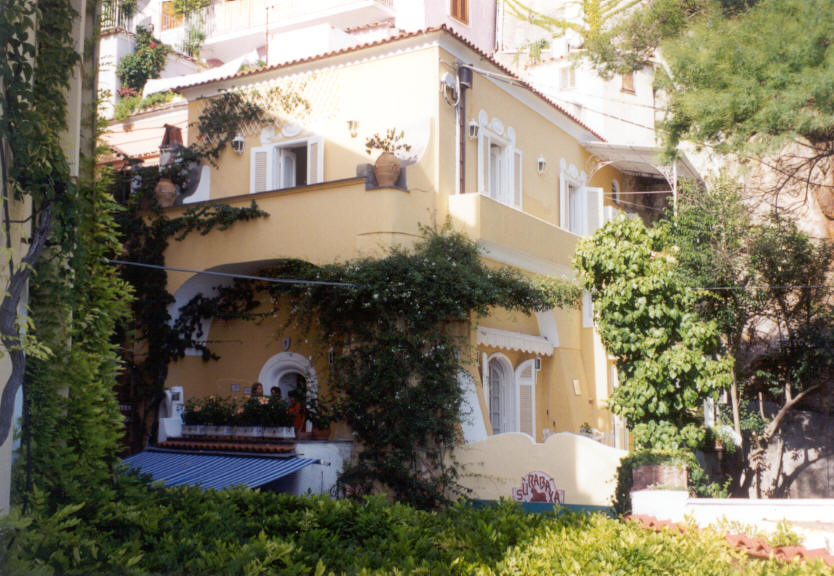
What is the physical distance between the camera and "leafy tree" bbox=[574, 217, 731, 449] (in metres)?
12.9

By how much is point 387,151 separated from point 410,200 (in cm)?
107

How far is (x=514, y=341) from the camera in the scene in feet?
59.8

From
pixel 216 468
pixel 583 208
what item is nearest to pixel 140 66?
pixel 583 208

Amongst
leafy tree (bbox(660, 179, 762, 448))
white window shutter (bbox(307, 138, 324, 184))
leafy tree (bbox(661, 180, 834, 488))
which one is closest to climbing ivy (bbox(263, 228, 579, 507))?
white window shutter (bbox(307, 138, 324, 184))

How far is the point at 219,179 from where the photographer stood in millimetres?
Answer: 18781

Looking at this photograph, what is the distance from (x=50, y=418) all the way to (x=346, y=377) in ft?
26.0

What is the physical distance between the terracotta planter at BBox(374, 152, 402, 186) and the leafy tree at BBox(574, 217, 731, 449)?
379 centimetres

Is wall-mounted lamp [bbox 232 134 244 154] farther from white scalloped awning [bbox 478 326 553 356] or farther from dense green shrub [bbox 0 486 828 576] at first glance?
dense green shrub [bbox 0 486 828 576]

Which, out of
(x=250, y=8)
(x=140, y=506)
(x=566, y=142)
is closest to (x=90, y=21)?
(x=140, y=506)

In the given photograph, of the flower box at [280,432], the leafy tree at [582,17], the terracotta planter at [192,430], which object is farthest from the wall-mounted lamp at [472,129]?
the leafy tree at [582,17]

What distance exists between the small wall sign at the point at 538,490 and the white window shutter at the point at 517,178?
6.95 metres

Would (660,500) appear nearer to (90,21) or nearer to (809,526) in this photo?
(809,526)

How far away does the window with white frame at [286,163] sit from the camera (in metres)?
17.8

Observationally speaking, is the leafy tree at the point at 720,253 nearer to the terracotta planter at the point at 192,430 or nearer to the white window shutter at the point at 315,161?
the white window shutter at the point at 315,161
